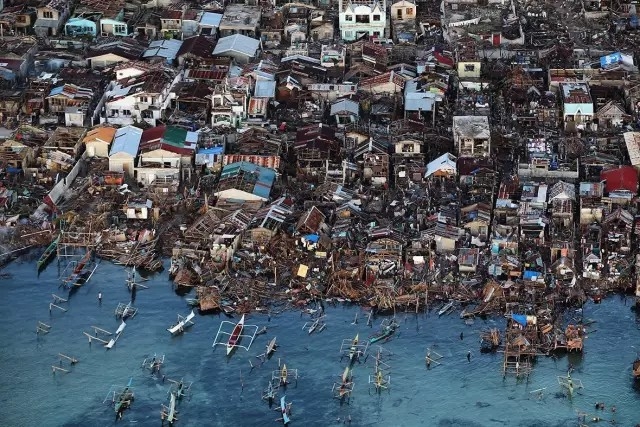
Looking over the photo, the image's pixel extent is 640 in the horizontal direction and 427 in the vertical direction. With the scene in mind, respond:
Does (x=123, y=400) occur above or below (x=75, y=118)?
below

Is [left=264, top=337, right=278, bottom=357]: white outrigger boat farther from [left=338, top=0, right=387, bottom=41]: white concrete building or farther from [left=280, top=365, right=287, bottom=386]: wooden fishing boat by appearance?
[left=338, top=0, right=387, bottom=41]: white concrete building

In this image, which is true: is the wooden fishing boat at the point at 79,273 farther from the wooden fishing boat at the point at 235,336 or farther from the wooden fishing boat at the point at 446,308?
the wooden fishing boat at the point at 446,308

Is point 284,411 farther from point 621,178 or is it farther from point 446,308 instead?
point 621,178

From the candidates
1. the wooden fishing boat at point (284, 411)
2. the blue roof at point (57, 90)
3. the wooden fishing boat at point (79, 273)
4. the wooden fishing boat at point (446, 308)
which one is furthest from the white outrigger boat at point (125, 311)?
the blue roof at point (57, 90)

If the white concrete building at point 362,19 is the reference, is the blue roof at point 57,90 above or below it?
below

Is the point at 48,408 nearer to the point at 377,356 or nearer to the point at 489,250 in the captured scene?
the point at 377,356

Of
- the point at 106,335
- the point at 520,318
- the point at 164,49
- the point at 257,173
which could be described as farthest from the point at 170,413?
the point at 164,49
